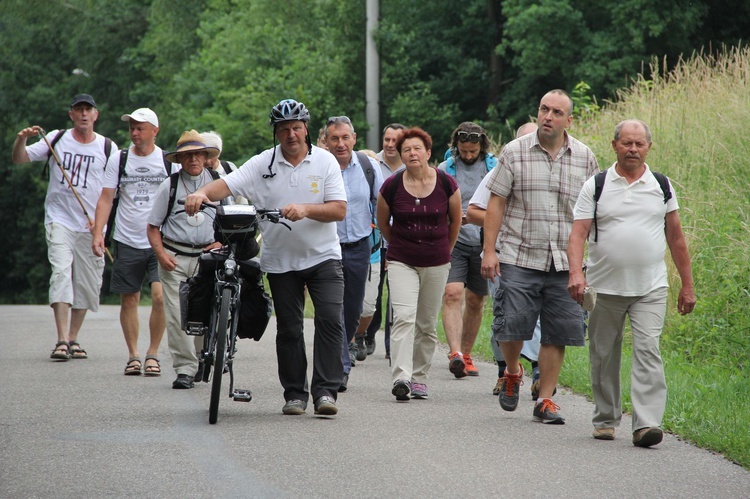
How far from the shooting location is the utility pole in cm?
2291

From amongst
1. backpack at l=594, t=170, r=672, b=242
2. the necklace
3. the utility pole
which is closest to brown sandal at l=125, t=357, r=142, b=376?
the necklace

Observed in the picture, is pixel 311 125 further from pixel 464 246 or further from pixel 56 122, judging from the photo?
pixel 56 122

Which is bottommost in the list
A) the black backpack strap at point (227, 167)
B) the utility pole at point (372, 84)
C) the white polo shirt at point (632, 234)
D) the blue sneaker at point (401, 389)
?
the blue sneaker at point (401, 389)

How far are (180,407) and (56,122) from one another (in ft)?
155

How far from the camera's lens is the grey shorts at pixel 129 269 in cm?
1122

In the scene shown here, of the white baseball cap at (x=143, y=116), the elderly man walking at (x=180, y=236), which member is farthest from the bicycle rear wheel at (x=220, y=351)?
the white baseball cap at (x=143, y=116)

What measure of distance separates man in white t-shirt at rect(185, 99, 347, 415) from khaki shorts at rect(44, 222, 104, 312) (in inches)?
160

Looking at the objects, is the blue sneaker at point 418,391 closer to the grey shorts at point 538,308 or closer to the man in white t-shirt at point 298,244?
the man in white t-shirt at point 298,244

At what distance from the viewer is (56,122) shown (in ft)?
178

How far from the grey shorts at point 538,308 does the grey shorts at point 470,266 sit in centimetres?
240

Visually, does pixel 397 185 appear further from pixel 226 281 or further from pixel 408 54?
pixel 408 54

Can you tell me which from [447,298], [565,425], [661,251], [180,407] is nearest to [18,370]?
[180,407]

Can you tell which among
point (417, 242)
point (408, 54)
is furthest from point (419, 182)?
point (408, 54)

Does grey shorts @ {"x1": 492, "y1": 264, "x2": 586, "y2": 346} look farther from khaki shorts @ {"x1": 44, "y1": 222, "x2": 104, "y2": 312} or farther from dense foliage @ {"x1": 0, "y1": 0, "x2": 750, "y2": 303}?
dense foliage @ {"x1": 0, "y1": 0, "x2": 750, "y2": 303}
